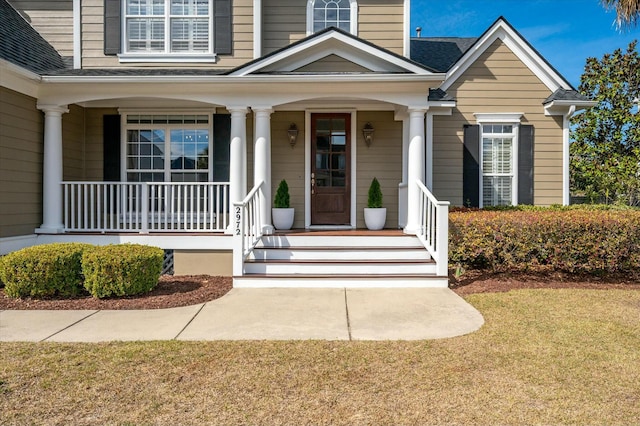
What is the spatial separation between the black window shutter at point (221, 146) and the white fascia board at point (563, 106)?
671cm

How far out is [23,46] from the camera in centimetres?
757

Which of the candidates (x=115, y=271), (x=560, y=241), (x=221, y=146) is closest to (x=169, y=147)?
(x=221, y=146)

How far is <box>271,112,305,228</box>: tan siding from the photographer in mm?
8773

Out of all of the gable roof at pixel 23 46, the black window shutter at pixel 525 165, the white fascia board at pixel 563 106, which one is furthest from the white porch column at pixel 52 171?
the white fascia board at pixel 563 106

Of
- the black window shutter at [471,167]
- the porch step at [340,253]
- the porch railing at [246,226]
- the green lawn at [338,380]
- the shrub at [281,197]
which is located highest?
the black window shutter at [471,167]

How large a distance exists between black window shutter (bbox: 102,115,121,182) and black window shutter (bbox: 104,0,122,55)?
1359mm

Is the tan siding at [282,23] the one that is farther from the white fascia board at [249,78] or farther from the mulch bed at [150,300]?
the mulch bed at [150,300]

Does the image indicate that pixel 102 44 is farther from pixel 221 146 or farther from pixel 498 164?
pixel 498 164

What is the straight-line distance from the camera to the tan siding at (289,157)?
28.8 feet

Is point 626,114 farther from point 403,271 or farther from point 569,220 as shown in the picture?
point 403,271

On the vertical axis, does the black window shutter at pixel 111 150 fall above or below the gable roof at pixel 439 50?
below

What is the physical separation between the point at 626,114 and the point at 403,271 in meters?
12.3

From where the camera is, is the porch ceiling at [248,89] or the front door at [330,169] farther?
the front door at [330,169]

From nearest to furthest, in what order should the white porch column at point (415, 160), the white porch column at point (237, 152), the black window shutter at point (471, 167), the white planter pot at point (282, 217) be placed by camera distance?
the white porch column at point (415, 160) → the white porch column at point (237, 152) → the white planter pot at point (282, 217) → the black window shutter at point (471, 167)
